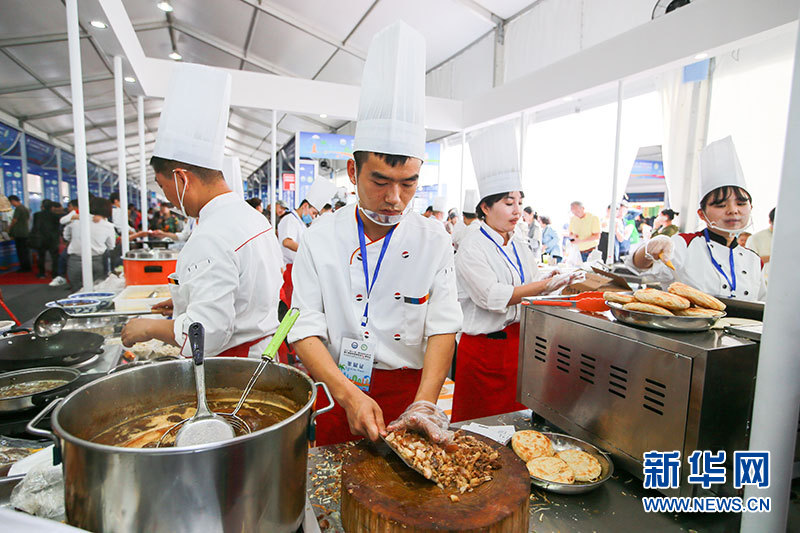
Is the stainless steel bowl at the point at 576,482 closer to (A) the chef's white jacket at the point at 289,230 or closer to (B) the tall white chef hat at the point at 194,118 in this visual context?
(B) the tall white chef hat at the point at 194,118

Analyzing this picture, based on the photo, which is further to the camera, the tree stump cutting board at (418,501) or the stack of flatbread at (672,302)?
the stack of flatbread at (672,302)

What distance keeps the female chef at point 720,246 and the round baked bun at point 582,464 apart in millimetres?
1708

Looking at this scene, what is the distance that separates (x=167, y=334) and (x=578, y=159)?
6.46 metres

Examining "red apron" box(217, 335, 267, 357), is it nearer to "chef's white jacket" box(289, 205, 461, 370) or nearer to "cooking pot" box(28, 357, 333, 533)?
"chef's white jacket" box(289, 205, 461, 370)

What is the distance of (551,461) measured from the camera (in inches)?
43.6

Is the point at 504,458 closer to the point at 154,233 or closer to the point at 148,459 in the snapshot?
the point at 148,459

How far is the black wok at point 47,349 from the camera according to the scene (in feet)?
4.55

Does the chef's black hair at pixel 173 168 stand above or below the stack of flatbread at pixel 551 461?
above

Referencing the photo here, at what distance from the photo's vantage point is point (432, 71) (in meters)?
9.37

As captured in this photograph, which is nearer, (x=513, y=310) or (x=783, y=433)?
(x=783, y=433)

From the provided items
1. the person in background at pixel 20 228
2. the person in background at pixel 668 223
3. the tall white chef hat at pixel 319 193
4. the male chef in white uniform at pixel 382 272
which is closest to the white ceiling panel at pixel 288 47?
→ the tall white chef hat at pixel 319 193

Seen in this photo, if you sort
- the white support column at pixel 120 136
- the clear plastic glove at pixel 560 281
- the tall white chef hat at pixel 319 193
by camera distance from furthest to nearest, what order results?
1. the tall white chef hat at pixel 319 193
2. the white support column at pixel 120 136
3. the clear plastic glove at pixel 560 281

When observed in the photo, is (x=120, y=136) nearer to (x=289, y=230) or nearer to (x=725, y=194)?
(x=289, y=230)

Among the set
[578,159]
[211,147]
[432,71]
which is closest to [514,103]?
[578,159]
